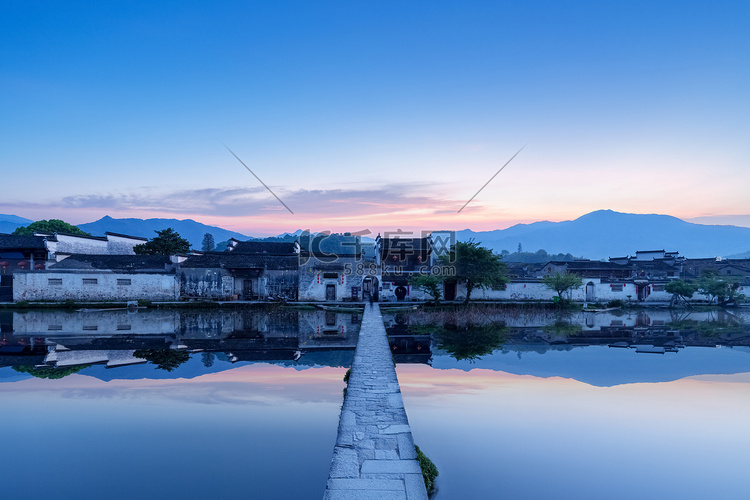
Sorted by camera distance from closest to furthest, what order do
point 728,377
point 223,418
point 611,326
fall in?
point 223,418, point 728,377, point 611,326

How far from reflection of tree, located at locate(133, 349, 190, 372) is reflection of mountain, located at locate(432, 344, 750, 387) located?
7.90 meters

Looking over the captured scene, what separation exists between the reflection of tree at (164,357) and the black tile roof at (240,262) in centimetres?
1652

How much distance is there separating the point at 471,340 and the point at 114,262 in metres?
27.8

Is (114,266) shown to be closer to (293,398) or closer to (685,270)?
(293,398)

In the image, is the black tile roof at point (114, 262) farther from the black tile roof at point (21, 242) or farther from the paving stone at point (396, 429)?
the paving stone at point (396, 429)

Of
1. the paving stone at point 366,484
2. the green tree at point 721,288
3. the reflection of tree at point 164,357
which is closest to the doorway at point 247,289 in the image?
the reflection of tree at point 164,357

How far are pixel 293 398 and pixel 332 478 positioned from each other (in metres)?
4.37

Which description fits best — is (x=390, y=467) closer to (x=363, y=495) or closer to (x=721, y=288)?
(x=363, y=495)

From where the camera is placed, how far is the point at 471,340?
15.8 meters

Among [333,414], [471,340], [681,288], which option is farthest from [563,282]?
[333,414]

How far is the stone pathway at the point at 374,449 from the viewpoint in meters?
4.33

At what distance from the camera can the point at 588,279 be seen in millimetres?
30781

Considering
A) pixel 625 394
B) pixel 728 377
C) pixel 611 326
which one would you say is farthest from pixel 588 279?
pixel 625 394

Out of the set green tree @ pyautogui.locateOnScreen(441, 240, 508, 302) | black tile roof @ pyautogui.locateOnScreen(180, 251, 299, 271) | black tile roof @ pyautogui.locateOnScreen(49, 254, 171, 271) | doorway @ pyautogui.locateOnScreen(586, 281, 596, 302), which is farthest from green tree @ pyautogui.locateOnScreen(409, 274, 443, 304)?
black tile roof @ pyautogui.locateOnScreen(49, 254, 171, 271)
